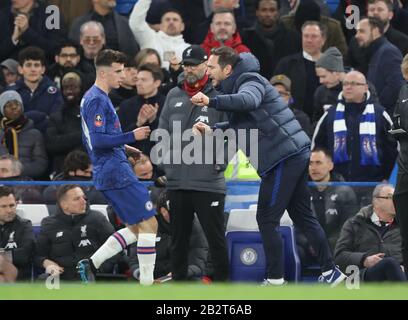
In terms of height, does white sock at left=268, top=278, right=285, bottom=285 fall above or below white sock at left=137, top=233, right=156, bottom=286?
below

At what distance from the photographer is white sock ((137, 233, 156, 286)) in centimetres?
1323

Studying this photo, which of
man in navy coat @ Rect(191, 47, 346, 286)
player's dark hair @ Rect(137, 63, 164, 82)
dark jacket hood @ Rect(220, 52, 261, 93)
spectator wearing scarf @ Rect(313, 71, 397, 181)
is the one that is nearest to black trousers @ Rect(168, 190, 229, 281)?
man in navy coat @ Rect(191, 47, 346, 286)

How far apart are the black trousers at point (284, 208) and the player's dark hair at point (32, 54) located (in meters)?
5.13

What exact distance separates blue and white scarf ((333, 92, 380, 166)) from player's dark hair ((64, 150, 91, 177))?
9.14ft

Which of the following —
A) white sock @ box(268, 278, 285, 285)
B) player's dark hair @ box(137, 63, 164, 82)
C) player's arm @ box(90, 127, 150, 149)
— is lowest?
white sock @ box(268, 278, 285, 285)

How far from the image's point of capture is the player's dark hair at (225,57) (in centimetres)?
1294

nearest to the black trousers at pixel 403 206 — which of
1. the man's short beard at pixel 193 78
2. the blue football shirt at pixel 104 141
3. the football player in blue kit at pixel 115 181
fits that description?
the man's short beard at pixel 193 78

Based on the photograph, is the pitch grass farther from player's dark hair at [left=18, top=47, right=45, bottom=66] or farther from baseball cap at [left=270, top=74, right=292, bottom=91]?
player's dark hair at [left=18, top=47, right=45, bottom=66]

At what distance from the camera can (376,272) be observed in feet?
43.2

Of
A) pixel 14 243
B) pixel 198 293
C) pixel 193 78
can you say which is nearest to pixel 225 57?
pixel 193 78

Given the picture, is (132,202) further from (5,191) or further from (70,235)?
(5,191)

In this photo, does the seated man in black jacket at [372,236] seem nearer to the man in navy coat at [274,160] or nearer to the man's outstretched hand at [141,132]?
the man in navy coat at [274,160]

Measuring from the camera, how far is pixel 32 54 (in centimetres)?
1727
